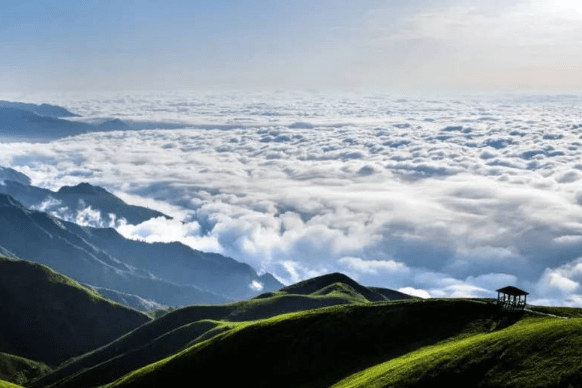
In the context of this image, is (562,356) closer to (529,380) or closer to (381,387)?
(529,380)

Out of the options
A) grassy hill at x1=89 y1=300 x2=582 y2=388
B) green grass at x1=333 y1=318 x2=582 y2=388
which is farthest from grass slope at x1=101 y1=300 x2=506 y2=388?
green grass at x1=333 y1=318 x2=582 y2=388

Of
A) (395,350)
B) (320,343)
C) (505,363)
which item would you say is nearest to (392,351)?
(395,350)

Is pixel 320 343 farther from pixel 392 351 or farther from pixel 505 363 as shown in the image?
pixel 505 363

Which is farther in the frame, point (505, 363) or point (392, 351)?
point (392, 351)

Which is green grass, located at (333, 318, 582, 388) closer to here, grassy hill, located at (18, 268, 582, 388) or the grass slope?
grassy hill, located at (18, 268, 582, 388)

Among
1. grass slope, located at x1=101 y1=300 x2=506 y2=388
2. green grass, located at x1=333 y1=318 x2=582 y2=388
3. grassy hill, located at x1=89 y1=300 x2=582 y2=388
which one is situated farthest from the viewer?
grass slope, located at x1=101 y1=300 x2=506 y2=388

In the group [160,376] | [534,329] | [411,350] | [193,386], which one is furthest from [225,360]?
[534,329]
